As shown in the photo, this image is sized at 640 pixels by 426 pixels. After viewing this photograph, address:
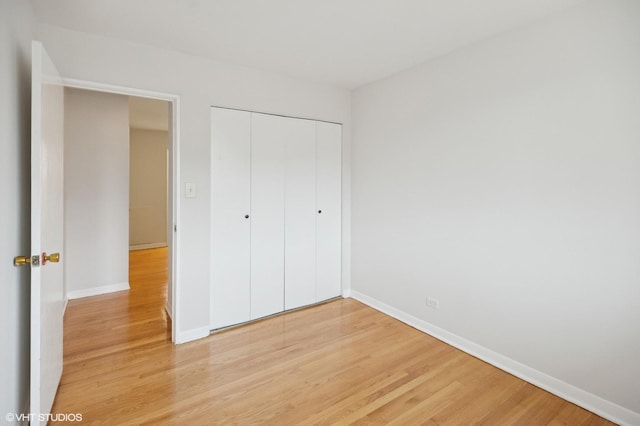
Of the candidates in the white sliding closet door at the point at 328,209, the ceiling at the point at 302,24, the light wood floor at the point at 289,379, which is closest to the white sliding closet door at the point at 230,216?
the light wood floor at the point at 289,379

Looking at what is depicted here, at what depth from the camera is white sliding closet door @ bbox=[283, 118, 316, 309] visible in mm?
3475

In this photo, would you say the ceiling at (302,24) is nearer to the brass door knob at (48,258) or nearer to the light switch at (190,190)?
the light switch at (190,190)

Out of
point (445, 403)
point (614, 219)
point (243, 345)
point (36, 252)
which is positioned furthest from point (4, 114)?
point (614, 219)

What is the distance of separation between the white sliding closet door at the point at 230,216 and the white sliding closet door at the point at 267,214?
67mm

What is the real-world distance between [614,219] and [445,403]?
1538 millimetres

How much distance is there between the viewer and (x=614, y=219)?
1.94 m

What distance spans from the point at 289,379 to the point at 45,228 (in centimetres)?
177

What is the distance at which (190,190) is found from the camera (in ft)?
9.38

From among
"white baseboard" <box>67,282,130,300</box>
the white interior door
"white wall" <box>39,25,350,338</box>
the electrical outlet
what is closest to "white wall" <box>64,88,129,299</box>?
"white baseboard" <box>67,282,130,300</box>

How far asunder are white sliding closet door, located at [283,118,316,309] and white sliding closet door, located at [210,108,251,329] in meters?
0.46

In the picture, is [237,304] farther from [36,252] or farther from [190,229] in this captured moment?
[36,252]

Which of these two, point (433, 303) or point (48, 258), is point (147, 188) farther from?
point (433, 303)

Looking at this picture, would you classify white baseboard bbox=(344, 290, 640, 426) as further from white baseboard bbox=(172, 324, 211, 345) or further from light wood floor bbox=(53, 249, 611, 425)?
white baseboard bbox=(172, 324, 211, 345)

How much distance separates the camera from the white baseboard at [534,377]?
1937 mm
